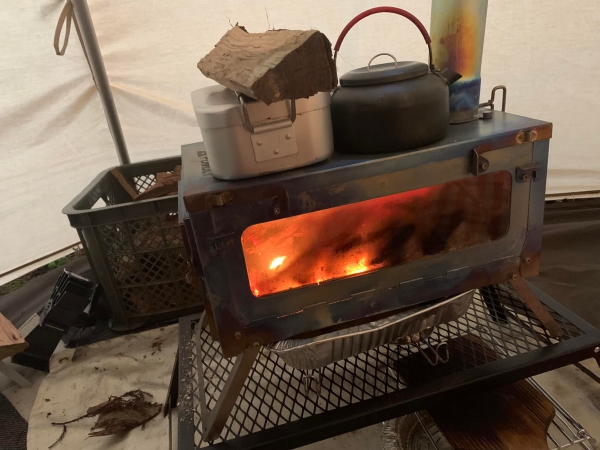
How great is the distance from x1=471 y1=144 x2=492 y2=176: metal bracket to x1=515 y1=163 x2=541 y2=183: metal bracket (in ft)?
0.24

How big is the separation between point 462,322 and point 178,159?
3.88 feet

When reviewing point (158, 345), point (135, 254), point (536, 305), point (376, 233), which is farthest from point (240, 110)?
point (158, 345)

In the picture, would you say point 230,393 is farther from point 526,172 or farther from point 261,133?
point 526,172

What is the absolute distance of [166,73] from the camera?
1522mm

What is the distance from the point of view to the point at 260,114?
63 centimetres

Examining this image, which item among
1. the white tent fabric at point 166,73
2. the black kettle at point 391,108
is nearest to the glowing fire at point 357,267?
the black kettle at point 391,108

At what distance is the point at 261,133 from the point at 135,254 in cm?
87

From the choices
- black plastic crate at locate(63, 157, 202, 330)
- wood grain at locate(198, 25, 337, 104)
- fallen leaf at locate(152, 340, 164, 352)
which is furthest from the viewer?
fallen leaf at locate(152, 340, 164, 352)

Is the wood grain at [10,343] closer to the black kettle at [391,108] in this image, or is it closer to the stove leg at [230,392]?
the stove leg at [230,392]

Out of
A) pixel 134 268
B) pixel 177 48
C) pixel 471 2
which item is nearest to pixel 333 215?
pixel 471 2

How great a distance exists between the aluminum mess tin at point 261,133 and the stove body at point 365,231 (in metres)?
0.02

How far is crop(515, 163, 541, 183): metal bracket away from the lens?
75 cm

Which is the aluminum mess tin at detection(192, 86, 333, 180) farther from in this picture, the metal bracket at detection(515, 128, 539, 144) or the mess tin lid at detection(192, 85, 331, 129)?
the metal bracket at detection(515, 128, 539, 144)

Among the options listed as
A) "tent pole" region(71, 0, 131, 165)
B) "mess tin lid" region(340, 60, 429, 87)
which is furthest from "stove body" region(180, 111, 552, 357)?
"tent pole" region(71, 0, 131, 165)
